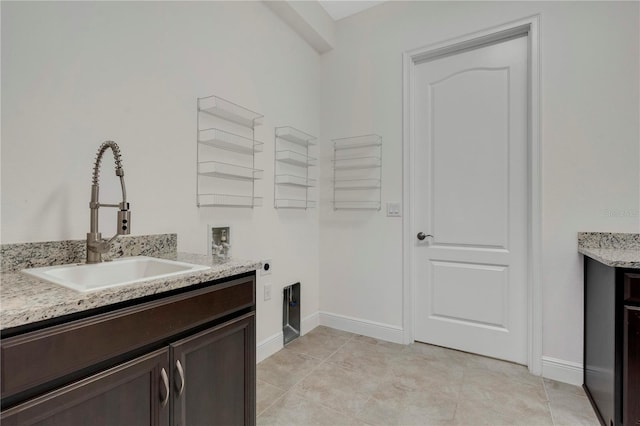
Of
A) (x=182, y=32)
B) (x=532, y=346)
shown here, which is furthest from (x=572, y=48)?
(x=182, y=32)

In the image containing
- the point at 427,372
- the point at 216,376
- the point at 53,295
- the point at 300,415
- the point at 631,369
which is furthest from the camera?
the point at 427,372

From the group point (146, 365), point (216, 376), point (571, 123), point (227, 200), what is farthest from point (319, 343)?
point (571, 123)

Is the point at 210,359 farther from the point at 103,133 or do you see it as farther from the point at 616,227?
the point at 616,227

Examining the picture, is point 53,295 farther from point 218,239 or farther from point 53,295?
point 218,239

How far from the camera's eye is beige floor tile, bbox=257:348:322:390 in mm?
1972

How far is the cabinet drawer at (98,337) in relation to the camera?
0.69 metres

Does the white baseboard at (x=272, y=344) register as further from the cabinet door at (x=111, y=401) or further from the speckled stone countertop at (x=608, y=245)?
the speckled stone countertop at (x=608, y=245)

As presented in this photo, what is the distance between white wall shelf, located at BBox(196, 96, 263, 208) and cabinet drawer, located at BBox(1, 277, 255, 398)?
2.77 feet

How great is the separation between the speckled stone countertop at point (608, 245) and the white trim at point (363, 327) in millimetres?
1364

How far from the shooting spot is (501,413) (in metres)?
1.66

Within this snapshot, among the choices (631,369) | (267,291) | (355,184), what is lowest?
(631,369)

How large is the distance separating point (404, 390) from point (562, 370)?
1.03 meters

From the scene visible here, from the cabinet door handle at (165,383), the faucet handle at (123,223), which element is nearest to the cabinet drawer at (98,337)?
the cabinet door handle at (165,383)

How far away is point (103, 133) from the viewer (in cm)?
140
